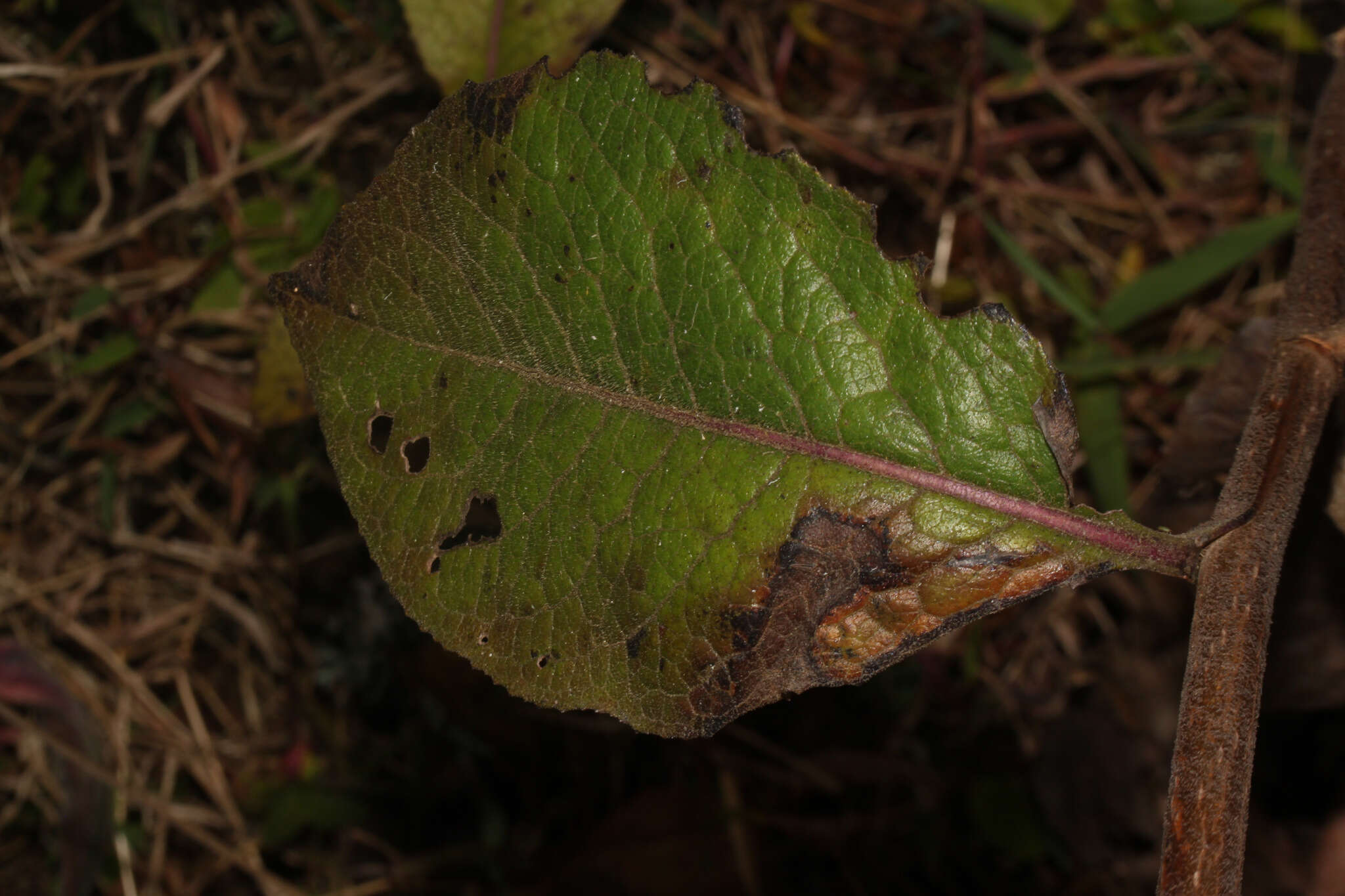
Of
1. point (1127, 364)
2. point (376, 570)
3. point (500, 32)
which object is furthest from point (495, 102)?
point (1127, 364)

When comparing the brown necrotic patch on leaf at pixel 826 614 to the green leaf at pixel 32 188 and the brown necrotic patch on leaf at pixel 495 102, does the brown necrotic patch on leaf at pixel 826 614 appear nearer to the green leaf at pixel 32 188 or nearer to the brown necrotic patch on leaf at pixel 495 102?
the brown necrotic patch on leaf at pixel 495 102

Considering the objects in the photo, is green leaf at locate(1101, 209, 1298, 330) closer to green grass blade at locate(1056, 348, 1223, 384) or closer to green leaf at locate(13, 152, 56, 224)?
green grass blade at locate(1056, 348, 1223, 384)

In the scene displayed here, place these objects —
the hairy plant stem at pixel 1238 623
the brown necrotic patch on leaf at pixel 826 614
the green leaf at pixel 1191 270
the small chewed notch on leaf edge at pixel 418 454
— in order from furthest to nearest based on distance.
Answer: the green leaf at pixel 1191 270, the small chewed notch on leaf edge at pixel 418 454, the brown necrotic patch on leaf at pixel 826 614, the hairy plant stem at pixel 1238 623

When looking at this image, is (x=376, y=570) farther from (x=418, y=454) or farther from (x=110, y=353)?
(x=110, y=353)

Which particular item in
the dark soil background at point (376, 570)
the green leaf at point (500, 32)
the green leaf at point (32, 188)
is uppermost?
the green leaf at point (500, 32)

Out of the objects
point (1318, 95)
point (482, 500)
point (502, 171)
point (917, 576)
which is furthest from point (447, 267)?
point (1318, 95)

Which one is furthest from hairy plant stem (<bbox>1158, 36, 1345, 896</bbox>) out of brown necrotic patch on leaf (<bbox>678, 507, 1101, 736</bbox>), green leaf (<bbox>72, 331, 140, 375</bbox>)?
green leaf (<bbox>72, 331, 140, 375</bbox>)

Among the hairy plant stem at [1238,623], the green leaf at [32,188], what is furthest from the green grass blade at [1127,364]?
the green leaf at [32,188]
